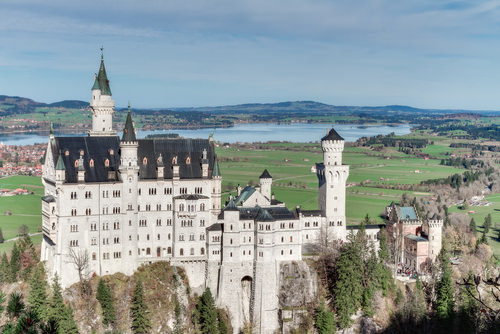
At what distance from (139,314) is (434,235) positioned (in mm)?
39351

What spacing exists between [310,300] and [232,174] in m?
97.5

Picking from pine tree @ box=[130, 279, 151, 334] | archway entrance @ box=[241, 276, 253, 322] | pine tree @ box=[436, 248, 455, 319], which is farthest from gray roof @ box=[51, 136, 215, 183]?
pine tree @ box=[436, 248, 455, 319]

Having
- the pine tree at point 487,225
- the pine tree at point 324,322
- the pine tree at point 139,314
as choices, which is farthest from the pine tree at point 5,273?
the pine tree at point 487,225

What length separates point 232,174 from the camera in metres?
166

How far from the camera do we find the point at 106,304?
63.0 metres

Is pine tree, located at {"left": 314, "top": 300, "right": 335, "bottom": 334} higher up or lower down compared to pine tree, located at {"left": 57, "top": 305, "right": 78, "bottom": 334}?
lower down

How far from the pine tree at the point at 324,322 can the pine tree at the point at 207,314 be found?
1124cm

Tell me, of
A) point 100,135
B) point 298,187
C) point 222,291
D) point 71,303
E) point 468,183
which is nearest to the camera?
point 71,303

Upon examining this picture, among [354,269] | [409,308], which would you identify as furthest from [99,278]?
[409,308]

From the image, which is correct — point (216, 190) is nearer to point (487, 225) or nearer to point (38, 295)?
point (38, 295)

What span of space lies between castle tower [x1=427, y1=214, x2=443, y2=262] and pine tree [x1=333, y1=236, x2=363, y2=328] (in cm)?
1400

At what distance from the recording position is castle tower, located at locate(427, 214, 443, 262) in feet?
257

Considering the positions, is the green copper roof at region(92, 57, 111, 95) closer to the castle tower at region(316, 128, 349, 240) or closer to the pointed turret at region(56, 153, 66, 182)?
the pointed turret at region(56, 153, 66, 182)

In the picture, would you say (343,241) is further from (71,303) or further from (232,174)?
(232,174)
